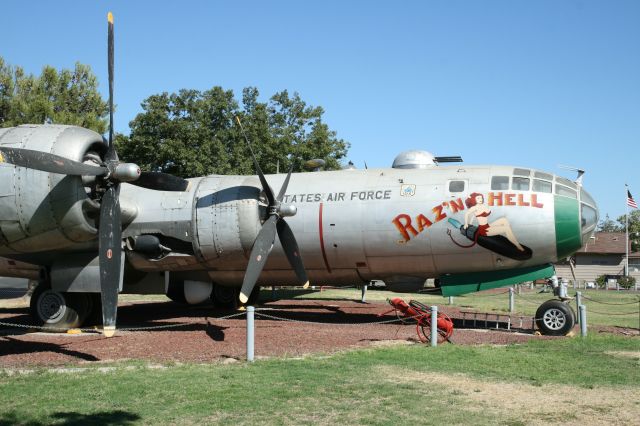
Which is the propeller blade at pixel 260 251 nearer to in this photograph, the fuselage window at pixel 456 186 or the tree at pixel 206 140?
the fuselage window at pixel 456 186

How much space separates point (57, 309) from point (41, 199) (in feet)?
18.8

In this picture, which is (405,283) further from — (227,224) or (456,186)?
(227,224)

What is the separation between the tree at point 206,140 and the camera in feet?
140

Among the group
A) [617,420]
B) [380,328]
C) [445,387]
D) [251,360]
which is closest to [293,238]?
[380,328]

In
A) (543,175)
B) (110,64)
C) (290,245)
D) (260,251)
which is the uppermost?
(110,64)

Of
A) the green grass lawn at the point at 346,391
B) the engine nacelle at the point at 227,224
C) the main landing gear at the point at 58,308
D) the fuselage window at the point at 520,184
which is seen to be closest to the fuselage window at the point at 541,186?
the fuselage window at the point at 520,184

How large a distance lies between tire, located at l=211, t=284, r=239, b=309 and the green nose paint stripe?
12099mm

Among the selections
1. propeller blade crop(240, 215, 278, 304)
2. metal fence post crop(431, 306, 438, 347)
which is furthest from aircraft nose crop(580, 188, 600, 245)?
propeller blade crop(240, 215, 278, 304)

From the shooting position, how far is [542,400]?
9414 millimetres

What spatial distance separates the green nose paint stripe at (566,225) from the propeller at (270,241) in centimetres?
732

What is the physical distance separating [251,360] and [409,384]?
373 centimetres

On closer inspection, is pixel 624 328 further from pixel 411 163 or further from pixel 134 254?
pixel 134 254

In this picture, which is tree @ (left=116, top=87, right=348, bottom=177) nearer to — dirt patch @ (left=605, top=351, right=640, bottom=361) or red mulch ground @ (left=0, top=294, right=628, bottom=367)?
red mulch ground @ (left=0, top=294, right=628, bottom=367)

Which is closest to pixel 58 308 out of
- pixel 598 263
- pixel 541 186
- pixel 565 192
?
pixel 541 186
